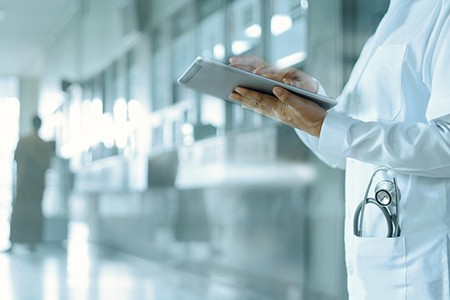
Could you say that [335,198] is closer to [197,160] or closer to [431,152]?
[197,160]

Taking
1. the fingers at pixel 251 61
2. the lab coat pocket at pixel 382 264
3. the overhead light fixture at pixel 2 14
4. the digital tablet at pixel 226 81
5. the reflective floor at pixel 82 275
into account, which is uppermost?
the overhead light fixture at pixel 2 14

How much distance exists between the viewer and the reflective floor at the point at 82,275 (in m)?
2.91

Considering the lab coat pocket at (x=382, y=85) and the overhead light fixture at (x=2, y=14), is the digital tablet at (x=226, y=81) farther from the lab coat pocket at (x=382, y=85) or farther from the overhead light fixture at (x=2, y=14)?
the overhead light fixture at (x=2, y=14)

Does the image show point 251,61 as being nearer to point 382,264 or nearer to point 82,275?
point 382,264

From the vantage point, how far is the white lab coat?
5.10ft

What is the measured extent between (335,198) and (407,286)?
2.59 m

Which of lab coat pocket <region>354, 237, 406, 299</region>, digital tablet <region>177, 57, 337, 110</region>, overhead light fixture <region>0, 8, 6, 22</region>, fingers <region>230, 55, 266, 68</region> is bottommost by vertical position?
lab coat pocket <region>354, 237, 406, 299</region>

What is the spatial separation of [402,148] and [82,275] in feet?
6.86

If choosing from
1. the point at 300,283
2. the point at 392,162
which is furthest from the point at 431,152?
the point at 300,283

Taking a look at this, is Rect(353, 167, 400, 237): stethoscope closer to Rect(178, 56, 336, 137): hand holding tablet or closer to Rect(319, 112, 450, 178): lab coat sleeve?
Rect(319, 112, 450, 178): lab coat sleeve

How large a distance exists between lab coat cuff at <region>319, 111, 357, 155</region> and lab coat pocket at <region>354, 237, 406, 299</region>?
0.25 m

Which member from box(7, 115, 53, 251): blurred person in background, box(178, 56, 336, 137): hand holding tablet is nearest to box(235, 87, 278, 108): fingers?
box(178, 56, 336, 137): hand holding tablet

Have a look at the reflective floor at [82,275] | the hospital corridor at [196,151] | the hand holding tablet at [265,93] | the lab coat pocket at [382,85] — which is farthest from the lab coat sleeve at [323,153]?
the reflective floor at [82,275]

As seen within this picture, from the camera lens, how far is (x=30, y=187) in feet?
9.35
